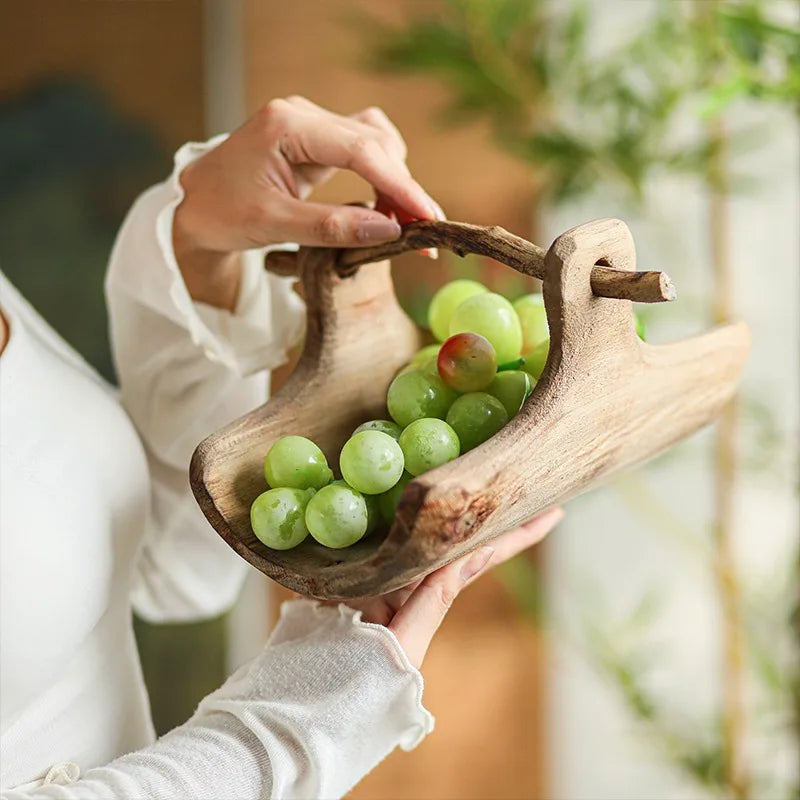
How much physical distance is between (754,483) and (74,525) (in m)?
1.31

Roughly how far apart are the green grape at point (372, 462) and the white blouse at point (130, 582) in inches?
5.1

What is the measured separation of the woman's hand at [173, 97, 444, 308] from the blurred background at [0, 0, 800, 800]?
2.18ft

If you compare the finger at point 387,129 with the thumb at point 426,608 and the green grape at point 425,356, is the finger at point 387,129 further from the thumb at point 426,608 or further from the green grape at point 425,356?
the thumb at point 426,608

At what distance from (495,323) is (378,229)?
0.11 meters

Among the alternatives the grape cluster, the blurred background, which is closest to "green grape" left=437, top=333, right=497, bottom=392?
the grape cluster

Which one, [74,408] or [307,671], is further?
[74,408]

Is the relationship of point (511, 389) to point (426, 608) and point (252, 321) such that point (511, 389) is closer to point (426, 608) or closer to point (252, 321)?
point (426, 608)

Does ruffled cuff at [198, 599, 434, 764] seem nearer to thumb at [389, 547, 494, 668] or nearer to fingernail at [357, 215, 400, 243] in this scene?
thumb at [389, 547, 494, 668]

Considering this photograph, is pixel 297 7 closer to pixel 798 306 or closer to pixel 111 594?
pixel 798 306

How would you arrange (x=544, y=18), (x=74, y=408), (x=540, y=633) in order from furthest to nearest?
1. (x=540, y=633)
2. (x=544, y=18)
3. (x=74, y=408)

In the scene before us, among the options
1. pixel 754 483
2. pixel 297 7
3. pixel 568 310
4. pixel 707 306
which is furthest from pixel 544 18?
pixel 568 310

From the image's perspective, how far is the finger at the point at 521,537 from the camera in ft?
2.48

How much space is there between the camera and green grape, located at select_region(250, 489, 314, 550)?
62 cm

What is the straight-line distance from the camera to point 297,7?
1.92m
